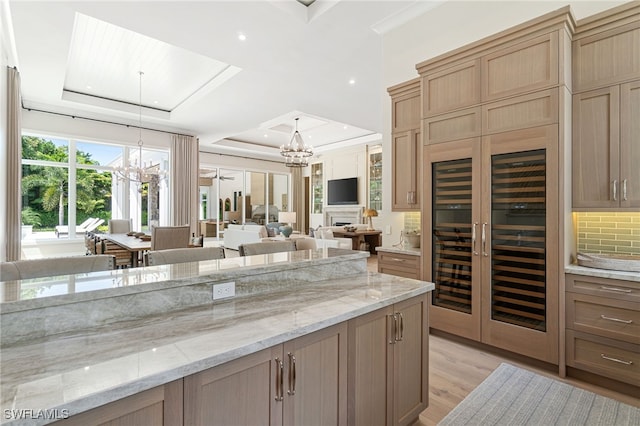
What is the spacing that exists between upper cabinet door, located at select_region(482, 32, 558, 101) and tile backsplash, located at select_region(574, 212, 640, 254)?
1.15 metres

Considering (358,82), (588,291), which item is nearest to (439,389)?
(588,291)

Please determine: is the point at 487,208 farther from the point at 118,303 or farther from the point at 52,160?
the point at 52,160

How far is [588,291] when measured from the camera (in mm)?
2234

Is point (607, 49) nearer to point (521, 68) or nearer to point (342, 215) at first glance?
point (521, 68)

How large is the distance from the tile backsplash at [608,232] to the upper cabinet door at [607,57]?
40.8 inches

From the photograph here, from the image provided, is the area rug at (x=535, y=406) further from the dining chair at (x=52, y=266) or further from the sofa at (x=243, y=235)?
the sofa at (x=243, y=235)

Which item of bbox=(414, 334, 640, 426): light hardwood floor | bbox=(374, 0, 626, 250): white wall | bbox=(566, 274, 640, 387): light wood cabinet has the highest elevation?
bbox=(374, 0, 626, 250): white wall

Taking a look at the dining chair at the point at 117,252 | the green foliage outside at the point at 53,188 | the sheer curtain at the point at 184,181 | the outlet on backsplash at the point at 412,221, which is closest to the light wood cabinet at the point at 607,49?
the outlet on backsplash at the point at 412,221

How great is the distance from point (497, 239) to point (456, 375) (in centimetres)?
117

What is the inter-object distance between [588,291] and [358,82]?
418cm

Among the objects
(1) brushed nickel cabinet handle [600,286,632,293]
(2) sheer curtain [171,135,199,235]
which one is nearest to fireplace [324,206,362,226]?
(2) sheer curtain [171,135,199,235]

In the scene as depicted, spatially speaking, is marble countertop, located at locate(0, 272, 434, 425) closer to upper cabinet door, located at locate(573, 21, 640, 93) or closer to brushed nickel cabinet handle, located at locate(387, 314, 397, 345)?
brushed nickel cabinet handle, located at locate(387, 314, 397, 345)

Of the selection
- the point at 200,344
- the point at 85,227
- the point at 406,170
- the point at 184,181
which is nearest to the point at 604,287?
the point at 406,170

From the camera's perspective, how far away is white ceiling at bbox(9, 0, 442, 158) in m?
3.33
